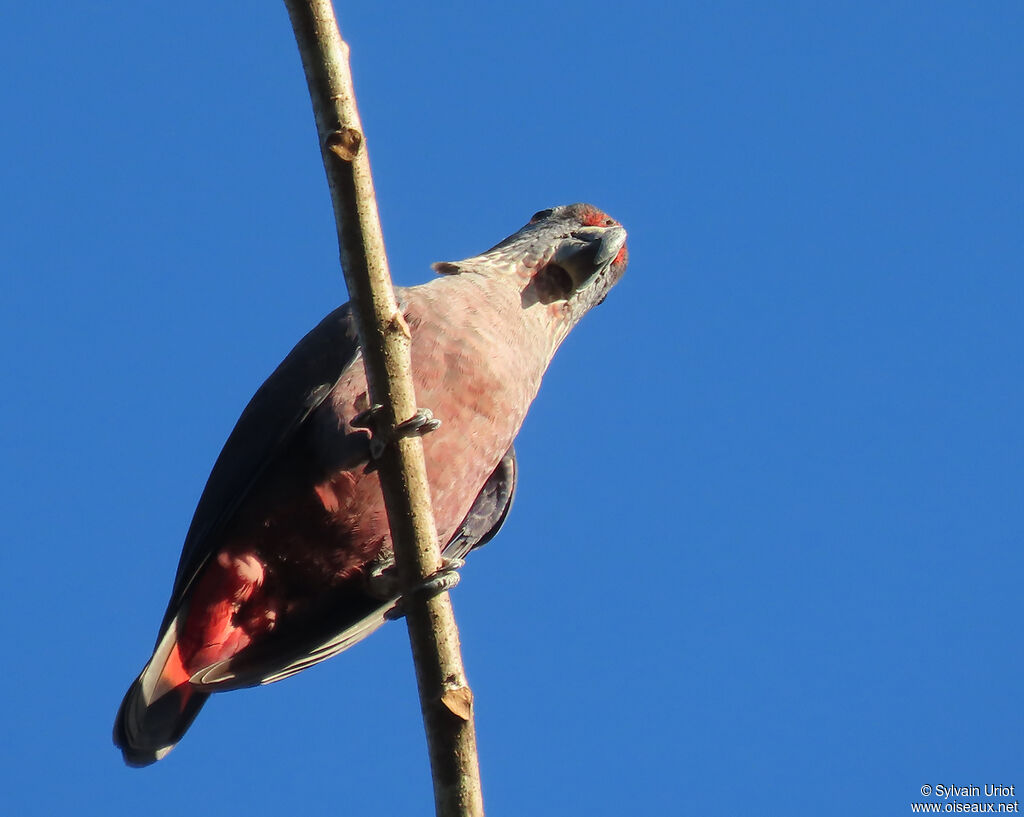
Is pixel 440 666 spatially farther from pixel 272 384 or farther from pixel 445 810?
pixel 272 384

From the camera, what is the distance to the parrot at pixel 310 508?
429 centimetres

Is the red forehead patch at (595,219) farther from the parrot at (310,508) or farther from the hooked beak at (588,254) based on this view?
the parrot at (310,508)

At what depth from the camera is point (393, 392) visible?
3.13 metres

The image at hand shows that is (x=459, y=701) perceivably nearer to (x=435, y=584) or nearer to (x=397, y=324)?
(x=435, y=584)

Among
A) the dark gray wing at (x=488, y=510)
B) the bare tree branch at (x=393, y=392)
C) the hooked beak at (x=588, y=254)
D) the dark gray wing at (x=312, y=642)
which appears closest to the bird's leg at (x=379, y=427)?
the bare tree branch at (x=393, y=392)

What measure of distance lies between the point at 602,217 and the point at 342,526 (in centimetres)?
238

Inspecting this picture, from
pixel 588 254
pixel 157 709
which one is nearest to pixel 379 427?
pixel 157 709

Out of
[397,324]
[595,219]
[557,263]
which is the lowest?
[397,324]

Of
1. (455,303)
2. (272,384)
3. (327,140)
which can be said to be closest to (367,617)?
(272,384)

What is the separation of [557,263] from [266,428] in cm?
172

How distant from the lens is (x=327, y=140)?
9.46 ft

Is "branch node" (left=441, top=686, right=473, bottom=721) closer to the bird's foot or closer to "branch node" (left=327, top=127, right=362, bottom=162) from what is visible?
the bird's foot

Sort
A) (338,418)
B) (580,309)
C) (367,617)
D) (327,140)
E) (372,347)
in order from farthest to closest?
(580,309) → (367,617) → (338,418) → (372,347) → (327,140)

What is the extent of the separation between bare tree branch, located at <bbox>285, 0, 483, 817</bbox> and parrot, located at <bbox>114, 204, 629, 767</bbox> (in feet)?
3.06
